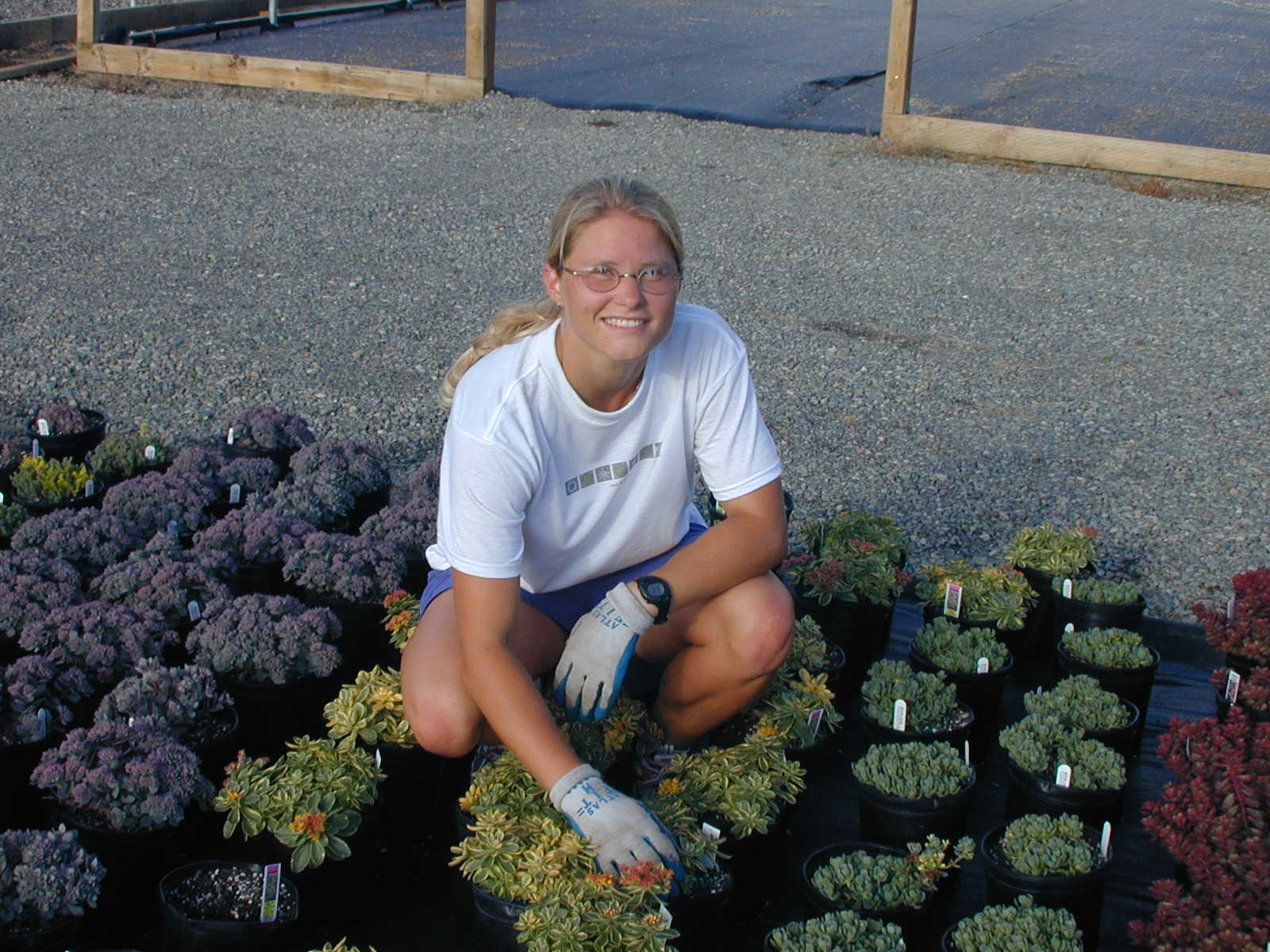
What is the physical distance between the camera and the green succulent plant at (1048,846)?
2.22 meters

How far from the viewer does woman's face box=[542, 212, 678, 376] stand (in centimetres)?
221

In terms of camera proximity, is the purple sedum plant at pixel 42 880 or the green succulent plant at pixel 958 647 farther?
the green succulent plant at pixel 958 647

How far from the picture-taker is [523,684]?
2.19 metres

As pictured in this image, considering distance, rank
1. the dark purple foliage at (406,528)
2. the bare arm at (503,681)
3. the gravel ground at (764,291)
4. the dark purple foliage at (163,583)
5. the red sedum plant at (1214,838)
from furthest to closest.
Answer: the gravel ground at (764,291)
the dark purple foliage at (406,528)
the dark purple foliage at (163,583)
the bare arm at (503,681)
the red sedum plant at (1214,838)

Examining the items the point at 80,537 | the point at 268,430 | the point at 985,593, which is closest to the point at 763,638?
the point at 985,593

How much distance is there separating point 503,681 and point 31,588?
1248 millimetres

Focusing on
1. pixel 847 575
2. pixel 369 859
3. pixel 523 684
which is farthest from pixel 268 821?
pixel 847 575

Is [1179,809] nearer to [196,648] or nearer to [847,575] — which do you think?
[847,575]

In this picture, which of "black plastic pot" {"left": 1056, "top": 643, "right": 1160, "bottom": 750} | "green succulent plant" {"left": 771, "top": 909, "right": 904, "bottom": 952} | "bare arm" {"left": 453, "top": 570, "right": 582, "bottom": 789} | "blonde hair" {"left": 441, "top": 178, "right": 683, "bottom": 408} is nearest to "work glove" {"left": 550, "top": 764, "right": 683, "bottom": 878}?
"bare arm" {"left": 453, "top": 570, "right": 582, "bottom": 789}

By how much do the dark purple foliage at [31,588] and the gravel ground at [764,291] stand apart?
1.34 metres

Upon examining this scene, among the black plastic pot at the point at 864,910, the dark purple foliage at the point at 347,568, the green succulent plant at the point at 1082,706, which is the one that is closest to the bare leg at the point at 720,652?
the black plastic pot at the point at 864,910

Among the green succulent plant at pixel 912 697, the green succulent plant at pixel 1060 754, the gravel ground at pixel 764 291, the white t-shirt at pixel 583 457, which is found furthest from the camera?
the gravel ground at pixel 764 291

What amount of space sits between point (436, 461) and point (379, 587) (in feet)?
1.93

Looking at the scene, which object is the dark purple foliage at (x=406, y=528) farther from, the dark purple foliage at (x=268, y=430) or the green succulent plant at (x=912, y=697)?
the green succulent plant at (x=912, y=697)
